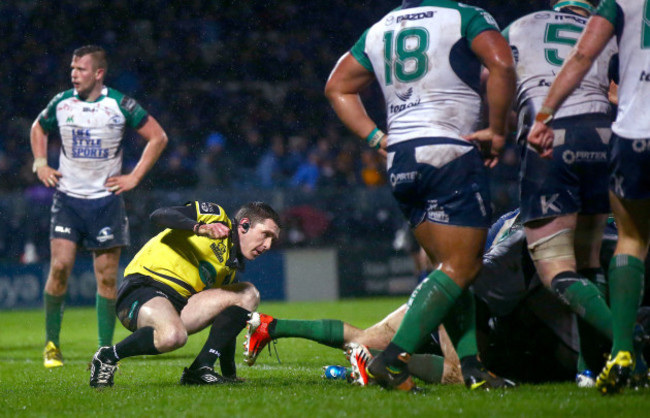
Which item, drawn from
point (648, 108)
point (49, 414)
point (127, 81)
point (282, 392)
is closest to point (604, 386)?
point (648, 108)

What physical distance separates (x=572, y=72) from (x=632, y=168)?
492 mm

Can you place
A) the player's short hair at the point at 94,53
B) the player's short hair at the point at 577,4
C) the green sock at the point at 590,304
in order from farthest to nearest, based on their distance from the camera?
the player's short hair at the point at 94,53 < the player's short hair at the point at 577,4 < the green sock at the point at 590,304

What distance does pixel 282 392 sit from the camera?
452cm

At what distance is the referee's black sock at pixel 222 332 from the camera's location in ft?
16.2

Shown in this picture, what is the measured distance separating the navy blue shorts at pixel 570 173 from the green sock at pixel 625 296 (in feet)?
1.63

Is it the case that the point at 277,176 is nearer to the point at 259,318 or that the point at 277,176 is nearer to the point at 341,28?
the point at 341,28

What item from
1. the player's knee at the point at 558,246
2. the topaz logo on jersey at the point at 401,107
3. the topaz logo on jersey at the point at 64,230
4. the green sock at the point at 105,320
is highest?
the topaz logo on jersey at the point at 401,107

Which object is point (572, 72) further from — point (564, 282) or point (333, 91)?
point (333, 91)

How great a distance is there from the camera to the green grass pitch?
12.0 feet

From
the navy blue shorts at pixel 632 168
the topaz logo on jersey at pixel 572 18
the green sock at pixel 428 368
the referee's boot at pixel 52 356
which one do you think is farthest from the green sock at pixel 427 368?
the referee's boot at pixel 52 356

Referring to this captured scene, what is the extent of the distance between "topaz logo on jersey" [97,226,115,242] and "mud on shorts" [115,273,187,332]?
2.11 m

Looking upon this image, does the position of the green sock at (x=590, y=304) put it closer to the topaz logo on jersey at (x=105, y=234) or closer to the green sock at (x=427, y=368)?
the green sock at (x=427, y=368)

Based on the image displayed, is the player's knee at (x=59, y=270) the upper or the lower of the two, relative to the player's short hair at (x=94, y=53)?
lower

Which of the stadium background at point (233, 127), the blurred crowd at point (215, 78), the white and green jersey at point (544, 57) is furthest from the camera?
the blurred crowd at point (215, 78)
